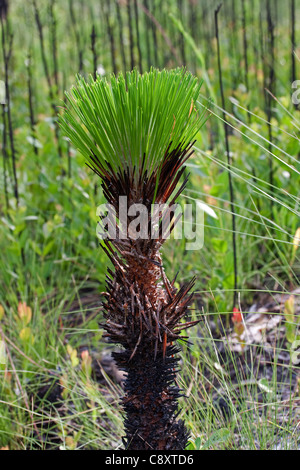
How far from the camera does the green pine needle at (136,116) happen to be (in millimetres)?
877

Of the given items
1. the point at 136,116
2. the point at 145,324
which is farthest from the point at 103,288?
the point at 136,116

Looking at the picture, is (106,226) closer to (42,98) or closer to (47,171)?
(47,171)

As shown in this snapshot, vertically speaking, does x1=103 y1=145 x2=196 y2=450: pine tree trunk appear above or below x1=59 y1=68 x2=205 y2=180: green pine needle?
below

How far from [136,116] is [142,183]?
0.12 m

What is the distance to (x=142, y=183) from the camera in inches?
36.9

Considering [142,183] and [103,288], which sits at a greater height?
[142,183]

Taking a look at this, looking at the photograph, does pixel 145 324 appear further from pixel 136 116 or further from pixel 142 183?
pixel 136 116

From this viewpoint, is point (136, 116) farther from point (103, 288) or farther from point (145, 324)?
point (103, 288)

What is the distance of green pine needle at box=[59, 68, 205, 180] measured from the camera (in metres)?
0.88

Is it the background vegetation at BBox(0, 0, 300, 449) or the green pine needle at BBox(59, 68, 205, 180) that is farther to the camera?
the background vegetation at BBox(0, 0, 300, 449)

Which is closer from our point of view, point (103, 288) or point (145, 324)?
point (145, 324)

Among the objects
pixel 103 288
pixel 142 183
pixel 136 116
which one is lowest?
pixel 103 288

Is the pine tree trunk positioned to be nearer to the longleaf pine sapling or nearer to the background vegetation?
the longleaf pine sapling

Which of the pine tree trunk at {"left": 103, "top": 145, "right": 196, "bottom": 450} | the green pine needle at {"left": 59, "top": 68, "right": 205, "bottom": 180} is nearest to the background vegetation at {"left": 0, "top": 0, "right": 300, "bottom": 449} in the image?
the pine tree trunk at {"left": 103, "top": 145, "right": 196, "bottom": 450}
